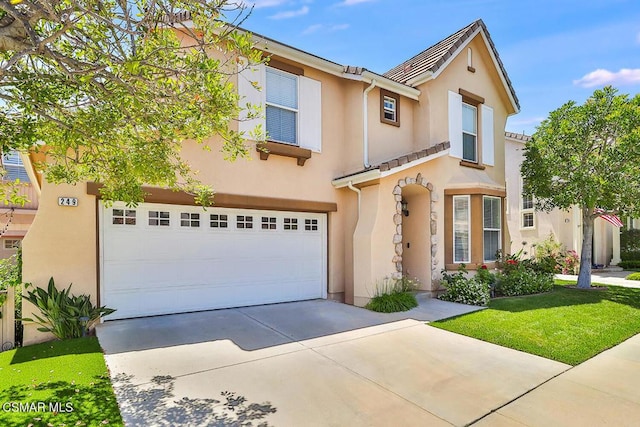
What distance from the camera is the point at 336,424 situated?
161 inches

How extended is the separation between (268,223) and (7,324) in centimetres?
599

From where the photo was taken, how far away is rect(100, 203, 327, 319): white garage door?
8.13 meters

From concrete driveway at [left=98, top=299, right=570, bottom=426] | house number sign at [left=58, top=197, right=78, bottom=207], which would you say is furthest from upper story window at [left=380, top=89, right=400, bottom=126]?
house number sign at [left=58, top=197, right=78, bottom=207]

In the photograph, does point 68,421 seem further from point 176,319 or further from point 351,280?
point 351,280

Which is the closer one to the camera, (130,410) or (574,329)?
(130,410)

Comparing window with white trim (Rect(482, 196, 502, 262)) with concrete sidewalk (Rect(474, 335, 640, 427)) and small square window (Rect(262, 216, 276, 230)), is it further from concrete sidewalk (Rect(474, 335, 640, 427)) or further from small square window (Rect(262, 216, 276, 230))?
small square window (Rect(262, 216, 276, 230))

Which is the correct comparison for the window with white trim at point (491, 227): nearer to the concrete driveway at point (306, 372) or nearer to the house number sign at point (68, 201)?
the concrete driveway at point (306, 372)

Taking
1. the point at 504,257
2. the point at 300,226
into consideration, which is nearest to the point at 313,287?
the point at 300,226

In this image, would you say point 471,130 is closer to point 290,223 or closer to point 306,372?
point 290,223

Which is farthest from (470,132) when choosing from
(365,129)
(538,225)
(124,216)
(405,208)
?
(124,216)

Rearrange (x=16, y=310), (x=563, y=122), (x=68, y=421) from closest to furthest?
1. (x=68, y=421)
2. (x=16, y=310)
3. (x=563, y=122)

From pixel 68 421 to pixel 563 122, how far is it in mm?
14706

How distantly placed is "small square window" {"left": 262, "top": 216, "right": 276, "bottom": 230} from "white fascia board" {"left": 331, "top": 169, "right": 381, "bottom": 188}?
229 centimetres

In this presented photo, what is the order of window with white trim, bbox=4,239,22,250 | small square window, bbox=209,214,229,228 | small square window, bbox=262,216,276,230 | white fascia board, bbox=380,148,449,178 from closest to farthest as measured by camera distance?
small square window, bbox=209,214,229,228 → white fascia board, bbox=380,148,449,178 → small square window, bbox=262,216,276,230 → window with white trim, bbox=4,239,22,250
